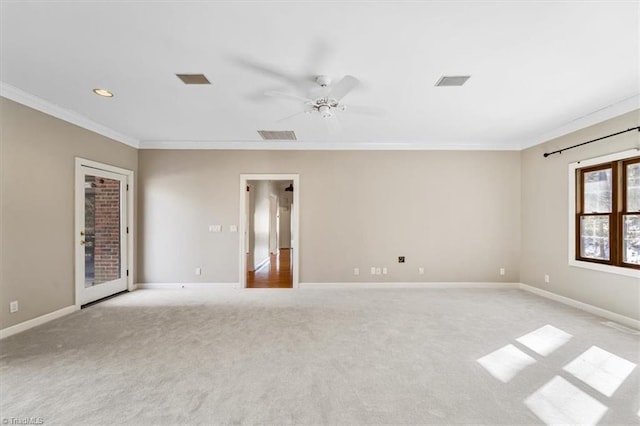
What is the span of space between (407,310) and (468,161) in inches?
123

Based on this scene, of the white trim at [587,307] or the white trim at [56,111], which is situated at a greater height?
the white trim at [56,111]

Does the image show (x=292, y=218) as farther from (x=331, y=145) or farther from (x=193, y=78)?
(x=193, y=78)

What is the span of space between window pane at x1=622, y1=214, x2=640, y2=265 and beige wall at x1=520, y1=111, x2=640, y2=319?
0.26 m

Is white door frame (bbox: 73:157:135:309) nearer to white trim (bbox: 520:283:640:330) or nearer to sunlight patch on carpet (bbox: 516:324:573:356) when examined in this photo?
sunlight patch on carpet (bbox: 516:324:573:356)

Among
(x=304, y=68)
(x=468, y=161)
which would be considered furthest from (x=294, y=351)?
(x=468, y=161)

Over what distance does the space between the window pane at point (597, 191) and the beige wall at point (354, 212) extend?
119cm

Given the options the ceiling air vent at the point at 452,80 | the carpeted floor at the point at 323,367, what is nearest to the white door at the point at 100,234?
the carpeted floor at the point at 323,367

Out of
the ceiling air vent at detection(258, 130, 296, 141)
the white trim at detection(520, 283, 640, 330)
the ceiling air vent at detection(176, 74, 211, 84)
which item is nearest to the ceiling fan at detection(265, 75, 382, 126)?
the ceiling air vent at detection(176, 74, 211, 84)

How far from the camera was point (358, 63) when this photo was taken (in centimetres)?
248

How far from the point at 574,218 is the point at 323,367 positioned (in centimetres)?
426

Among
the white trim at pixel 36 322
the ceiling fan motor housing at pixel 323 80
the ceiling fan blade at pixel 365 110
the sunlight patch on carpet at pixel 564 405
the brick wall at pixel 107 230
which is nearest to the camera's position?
the sunlight patch on carpet at pixel 564 405

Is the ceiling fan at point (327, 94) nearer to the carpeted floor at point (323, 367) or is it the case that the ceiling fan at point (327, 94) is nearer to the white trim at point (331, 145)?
the white trim at point (331, 145)

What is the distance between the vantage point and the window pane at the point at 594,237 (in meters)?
3.70

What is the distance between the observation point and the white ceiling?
1.88m
